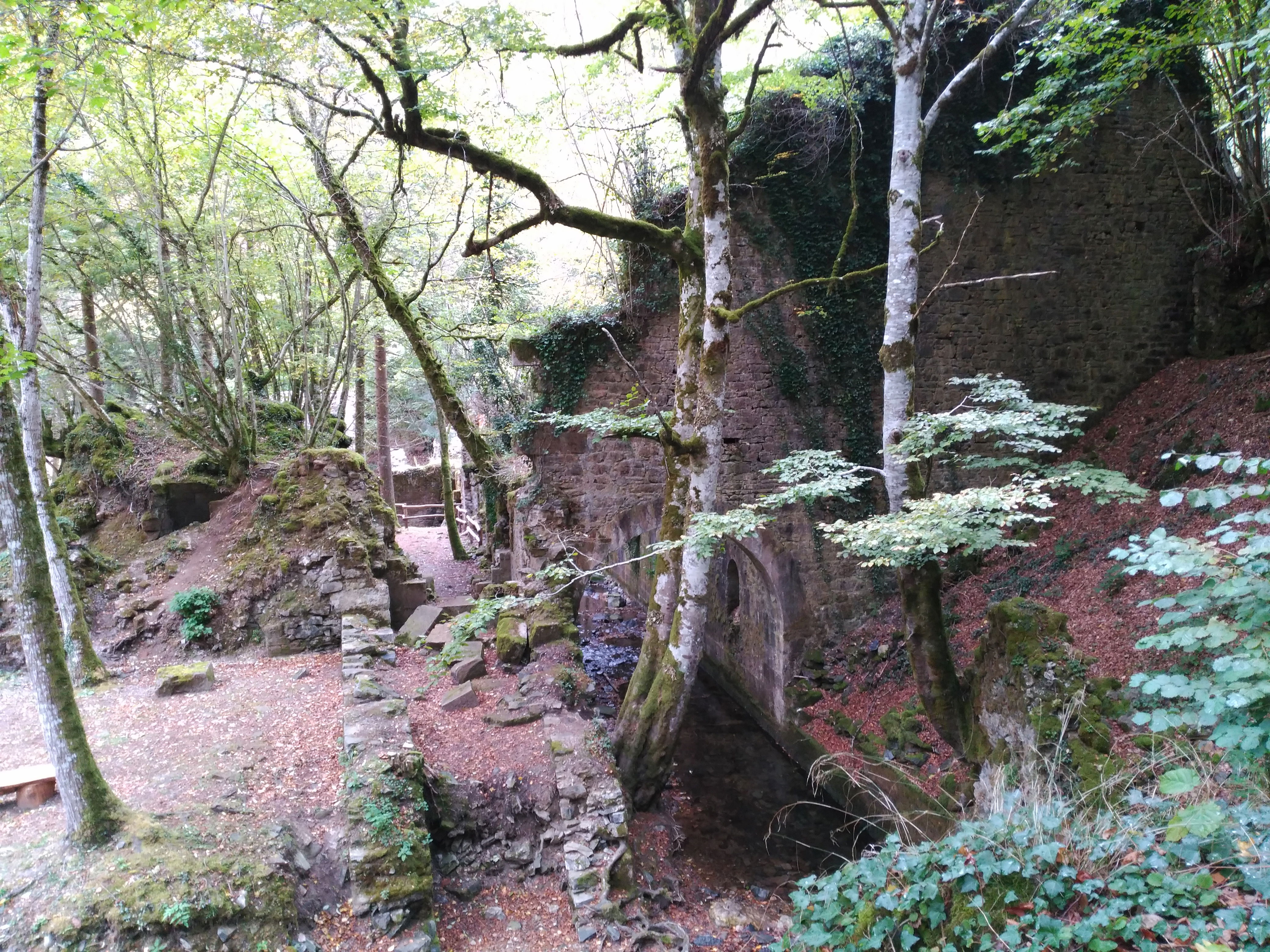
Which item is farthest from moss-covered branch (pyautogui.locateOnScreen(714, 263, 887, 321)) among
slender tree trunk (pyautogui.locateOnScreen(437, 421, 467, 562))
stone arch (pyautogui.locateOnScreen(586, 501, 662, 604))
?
slender tree trunk (pyautogui.locateOnScreen(437, 421, 467, 562))

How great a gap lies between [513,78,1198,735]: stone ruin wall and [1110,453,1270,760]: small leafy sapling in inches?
200

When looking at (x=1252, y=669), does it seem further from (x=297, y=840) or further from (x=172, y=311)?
(x=172, y=311)

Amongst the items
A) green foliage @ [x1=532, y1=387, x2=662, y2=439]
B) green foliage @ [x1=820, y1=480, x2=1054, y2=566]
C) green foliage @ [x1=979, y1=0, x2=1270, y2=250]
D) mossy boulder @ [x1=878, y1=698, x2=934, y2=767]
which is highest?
green foliage @ [x1=979, y1=0, x2=1270, y2=250]

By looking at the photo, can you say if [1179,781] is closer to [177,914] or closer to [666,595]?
[666,595]

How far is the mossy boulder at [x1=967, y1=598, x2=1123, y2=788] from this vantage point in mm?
4426

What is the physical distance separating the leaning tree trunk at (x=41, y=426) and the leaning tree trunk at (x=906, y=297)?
19.6 feet

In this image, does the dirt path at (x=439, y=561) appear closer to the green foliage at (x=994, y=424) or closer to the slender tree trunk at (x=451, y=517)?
the slender tree trunk at (x=451, y=517)

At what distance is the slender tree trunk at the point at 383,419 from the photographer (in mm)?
12016

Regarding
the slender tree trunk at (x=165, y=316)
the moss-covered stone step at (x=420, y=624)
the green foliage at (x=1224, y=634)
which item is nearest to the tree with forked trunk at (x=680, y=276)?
the moss-covered stone step at (x=420, y=624)

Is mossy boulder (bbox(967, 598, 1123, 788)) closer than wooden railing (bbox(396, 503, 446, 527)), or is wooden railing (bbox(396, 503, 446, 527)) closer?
mossy boulder (bbox(967, 598, 1123, 788))

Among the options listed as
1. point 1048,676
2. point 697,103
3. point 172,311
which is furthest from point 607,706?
point 172,311

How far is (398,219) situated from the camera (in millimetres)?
9461

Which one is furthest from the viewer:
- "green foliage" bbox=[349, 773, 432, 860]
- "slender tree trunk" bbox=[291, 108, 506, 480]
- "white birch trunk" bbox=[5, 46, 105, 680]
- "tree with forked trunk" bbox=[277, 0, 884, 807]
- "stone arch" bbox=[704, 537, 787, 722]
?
"stone arch" bbox=[704, 537, 787, 722]

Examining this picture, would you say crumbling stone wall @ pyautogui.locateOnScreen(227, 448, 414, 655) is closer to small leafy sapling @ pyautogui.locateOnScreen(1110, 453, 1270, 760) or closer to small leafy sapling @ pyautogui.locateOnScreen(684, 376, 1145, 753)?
small leafy sapling @ pyautogui.locateOnScreen(684, 376, 1145, 753)
